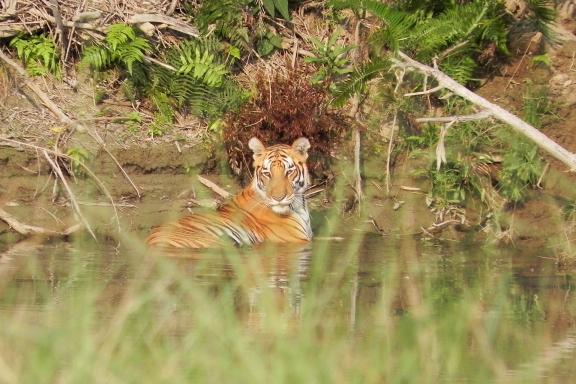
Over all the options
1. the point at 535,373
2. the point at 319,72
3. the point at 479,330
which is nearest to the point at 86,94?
the point at 319,72

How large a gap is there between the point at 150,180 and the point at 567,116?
3.79 m

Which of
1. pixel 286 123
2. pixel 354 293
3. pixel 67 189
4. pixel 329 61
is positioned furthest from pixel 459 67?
pixel 354 293

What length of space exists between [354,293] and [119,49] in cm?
476

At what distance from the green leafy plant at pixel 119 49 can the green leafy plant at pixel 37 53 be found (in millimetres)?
302

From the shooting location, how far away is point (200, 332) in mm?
5863

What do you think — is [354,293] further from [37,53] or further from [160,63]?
[37,53]

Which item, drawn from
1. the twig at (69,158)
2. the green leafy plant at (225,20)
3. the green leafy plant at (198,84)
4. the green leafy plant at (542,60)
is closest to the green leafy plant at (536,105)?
the green leafy plant at (542,60)

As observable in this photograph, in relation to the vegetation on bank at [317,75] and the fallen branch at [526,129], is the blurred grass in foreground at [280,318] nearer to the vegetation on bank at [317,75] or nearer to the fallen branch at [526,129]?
the fallen branch at [526,129]

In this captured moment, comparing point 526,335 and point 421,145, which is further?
point 421,145

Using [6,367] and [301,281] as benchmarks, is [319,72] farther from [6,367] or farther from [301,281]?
[6,367]

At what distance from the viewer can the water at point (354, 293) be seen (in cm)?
630

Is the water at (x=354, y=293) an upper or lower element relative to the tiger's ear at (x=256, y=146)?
lower

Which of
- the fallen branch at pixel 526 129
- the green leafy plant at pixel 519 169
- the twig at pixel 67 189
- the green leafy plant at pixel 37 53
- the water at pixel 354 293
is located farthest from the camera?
the green leafy plant at pixel 37 53

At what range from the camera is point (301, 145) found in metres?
11.2
